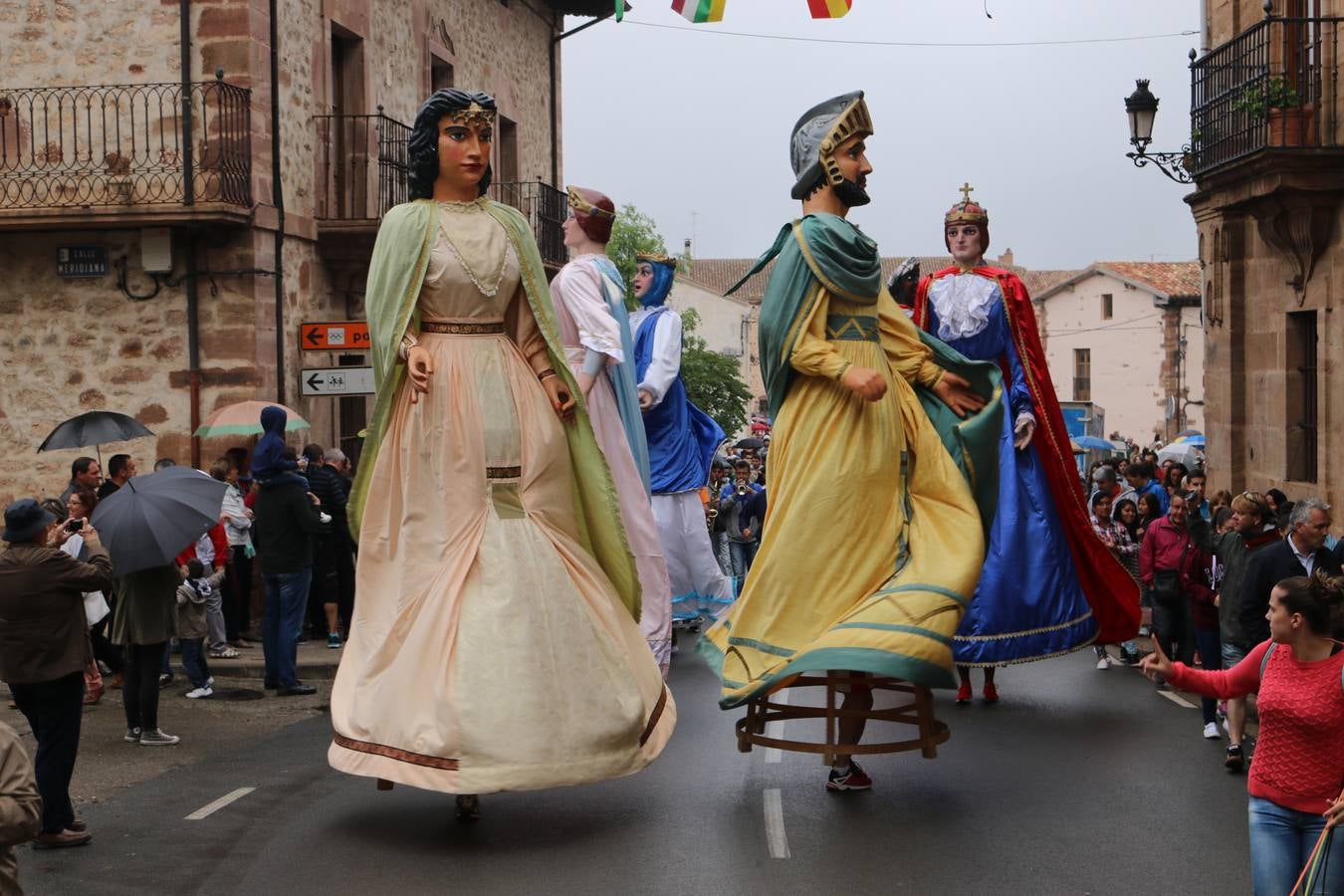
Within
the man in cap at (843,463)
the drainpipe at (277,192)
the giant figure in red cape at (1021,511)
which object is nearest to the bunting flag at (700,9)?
the giant figure in red cape at (1021,511)

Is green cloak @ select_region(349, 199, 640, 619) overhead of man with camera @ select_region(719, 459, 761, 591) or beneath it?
overhead

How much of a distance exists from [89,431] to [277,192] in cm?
499

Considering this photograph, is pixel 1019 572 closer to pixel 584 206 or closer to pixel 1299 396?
pixel 584 206

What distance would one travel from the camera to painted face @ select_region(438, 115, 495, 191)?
7.34m

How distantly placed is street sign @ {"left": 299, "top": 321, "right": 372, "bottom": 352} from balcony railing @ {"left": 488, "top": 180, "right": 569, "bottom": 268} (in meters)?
7.58

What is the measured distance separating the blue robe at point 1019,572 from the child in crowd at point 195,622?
485cm

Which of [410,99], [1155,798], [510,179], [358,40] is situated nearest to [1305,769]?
[1155,798]

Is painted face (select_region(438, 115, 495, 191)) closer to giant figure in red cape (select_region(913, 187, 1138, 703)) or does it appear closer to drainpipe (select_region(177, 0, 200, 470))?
giant figure in red cape (select_region(913, 187, 1138, 703))

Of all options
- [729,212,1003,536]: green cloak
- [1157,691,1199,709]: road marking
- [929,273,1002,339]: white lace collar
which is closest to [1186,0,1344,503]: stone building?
[1157,691,1199,709]: road marking

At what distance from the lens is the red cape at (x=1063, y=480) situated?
9414 mm

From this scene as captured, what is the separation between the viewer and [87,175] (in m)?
16.0

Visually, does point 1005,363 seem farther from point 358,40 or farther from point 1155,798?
point 358,40

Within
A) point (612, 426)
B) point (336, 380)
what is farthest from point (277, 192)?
point (612, 426)

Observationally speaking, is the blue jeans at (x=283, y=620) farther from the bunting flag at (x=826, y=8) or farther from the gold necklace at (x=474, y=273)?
the bunting flag at (x=826, y=8)
